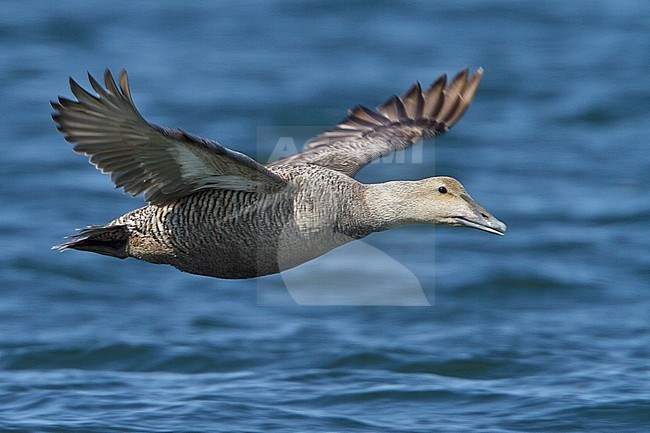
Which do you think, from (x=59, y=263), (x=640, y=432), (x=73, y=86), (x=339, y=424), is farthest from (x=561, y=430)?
(x=59, y=263)

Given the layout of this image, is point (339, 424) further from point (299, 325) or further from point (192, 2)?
point (192, 2)

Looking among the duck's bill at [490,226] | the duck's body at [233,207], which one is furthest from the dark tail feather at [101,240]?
the duck's bill at [490,226]

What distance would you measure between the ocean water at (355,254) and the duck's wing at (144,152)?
109 inches

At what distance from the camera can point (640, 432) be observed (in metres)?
10.1

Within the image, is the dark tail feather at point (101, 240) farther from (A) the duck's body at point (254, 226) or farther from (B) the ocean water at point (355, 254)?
(B) the ocean water at point (355, 254)

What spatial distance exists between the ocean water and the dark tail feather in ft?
7.33

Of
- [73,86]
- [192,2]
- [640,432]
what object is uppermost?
[192,2]

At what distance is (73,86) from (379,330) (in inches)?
241

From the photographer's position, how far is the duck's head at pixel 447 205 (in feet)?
25.5

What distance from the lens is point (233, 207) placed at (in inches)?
307

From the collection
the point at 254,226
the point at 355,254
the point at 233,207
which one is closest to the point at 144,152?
the point at 233,207

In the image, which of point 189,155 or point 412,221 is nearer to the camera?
point 189,155

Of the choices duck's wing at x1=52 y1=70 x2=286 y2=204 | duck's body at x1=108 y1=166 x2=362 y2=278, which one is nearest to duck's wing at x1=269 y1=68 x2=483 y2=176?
duck's body at x1=108 y1=166 x2=362 y2=278

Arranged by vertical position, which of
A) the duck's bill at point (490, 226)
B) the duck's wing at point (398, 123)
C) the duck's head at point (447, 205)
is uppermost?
the duck's wing at point (398, 123)
